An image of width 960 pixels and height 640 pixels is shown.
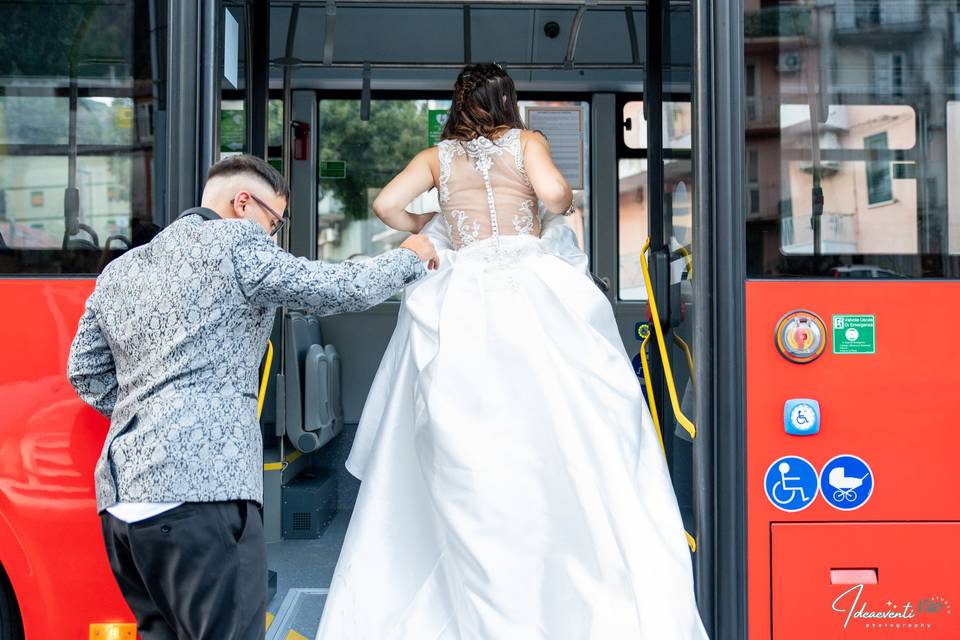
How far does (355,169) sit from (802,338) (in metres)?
3.22

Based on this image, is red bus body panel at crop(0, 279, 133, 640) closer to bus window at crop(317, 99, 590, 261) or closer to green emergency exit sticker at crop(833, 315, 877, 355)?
green emergency exit sticker at crop(833, 315, 877, 355)

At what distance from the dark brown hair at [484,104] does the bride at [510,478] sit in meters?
0.30

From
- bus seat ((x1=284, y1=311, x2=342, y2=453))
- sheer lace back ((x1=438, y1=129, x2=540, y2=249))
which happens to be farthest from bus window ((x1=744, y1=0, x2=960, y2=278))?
bus seat ((x1=284, y1=311, x2=342, y2=453))

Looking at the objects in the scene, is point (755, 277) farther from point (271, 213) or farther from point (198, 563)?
point (198, 563)

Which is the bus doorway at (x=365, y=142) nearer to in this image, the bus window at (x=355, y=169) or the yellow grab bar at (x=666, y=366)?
the bus window at (x=355, y=169)

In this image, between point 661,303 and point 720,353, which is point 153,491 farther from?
point 661,303

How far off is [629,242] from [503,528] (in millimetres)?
2994

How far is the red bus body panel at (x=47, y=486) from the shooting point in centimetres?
212

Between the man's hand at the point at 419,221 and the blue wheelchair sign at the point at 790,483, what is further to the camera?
the man's hand at the point at 419,221

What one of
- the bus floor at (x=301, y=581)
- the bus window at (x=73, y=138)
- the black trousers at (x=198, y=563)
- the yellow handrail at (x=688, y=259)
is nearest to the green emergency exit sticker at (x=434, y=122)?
the bus floor at (x=301, y=581)

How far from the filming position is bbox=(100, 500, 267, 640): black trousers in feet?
5.56

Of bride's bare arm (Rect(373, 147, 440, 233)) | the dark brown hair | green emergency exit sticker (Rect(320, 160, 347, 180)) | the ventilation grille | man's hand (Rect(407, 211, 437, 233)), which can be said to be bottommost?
the ventilation grille

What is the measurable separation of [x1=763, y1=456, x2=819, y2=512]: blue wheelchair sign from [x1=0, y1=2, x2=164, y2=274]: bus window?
1.64 m

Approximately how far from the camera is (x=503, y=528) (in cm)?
220
